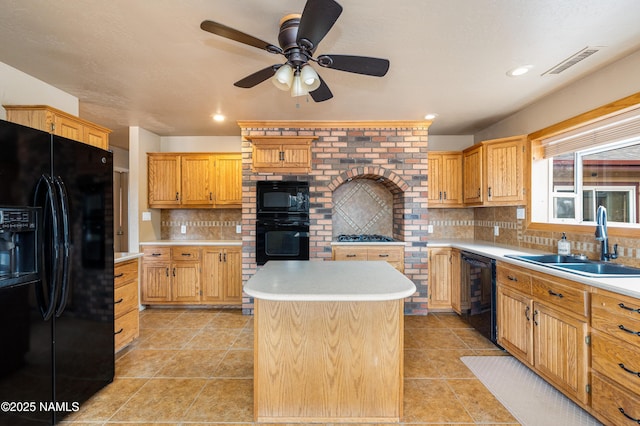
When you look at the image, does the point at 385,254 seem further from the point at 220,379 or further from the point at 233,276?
the point at 220,379

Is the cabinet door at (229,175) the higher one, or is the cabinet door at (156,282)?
the cabinet door at (229,175)

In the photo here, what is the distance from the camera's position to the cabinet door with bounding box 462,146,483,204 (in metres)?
3.58

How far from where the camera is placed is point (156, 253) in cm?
396

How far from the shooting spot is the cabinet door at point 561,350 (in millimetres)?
1867

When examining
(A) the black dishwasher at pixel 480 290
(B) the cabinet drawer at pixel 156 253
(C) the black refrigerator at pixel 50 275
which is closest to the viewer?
(C) the black refrigerator at pixel 50 275

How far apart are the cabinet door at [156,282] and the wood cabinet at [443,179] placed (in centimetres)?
377

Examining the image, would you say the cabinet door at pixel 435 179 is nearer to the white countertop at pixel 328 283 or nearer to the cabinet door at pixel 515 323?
the cabinet door at pixel 515 323

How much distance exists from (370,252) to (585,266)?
1.99m

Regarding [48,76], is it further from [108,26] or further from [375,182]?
[375,182]

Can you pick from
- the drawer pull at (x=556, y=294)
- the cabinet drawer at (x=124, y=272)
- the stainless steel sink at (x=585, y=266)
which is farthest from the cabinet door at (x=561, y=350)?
the cabinet drawer at (x=124, y=272)

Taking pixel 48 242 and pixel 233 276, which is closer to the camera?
pixel 48 242

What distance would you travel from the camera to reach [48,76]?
2.53 m

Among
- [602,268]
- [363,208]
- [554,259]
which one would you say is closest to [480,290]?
[554,259]

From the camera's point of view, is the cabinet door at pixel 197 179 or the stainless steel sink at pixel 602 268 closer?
the stainless steel sink at pixel 602 268
